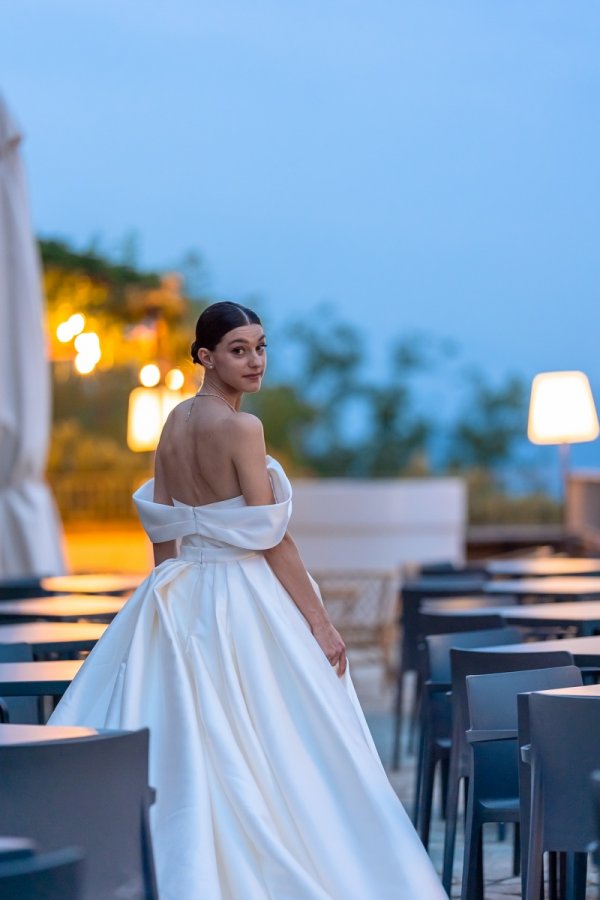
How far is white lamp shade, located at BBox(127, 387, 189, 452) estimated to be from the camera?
10.2 m

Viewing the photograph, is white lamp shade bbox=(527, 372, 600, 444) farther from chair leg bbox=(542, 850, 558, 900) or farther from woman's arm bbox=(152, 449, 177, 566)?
woman's arm bbox=(152, 449, 177, 566)

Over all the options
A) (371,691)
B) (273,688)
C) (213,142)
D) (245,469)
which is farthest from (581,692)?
(213,142)

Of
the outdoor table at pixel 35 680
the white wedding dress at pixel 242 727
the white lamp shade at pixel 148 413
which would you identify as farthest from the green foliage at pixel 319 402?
the white wedding dress at pixel 242 727

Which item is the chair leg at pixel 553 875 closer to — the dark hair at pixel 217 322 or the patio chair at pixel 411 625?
the dark hair at pixel 217 322

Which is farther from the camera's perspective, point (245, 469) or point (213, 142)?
point (213, 142)

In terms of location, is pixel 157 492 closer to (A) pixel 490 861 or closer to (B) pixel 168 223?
(A) pixel 490 861

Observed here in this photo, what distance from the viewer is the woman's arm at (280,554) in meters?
3.50

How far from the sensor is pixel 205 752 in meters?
3.30

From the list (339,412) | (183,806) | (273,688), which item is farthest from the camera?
(339,412)

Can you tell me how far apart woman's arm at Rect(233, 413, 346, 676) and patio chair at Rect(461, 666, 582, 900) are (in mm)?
343

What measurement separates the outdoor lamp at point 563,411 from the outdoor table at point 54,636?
6649mm

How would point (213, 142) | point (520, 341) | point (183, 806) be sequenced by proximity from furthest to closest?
1. point (520, 341)
2. point (213, 142)
3. point (183, 806)

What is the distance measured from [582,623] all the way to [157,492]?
214 centimetres

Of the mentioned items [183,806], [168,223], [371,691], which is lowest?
[371,691]
